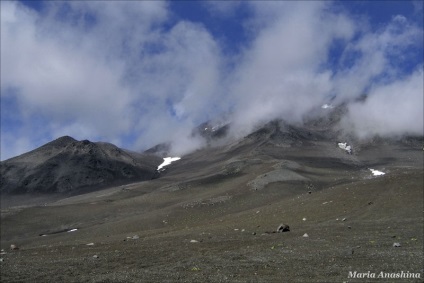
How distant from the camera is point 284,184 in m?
88.8

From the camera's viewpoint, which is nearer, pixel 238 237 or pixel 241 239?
pixel 241 239

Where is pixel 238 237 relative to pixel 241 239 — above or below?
above

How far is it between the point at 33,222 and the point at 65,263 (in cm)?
5845

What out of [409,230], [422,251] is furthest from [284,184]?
[422,251]

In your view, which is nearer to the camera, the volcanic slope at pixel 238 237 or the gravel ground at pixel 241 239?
the gravel ground at pixel 241 239

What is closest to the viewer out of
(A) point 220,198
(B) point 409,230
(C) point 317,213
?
(B) point 409,230

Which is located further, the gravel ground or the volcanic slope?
the volcanic slope

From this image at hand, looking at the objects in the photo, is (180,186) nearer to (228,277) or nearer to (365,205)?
(365,205)

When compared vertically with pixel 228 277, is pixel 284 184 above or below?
above

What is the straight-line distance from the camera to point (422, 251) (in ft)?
80.5

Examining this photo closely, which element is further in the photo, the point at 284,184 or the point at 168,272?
the point at 284,184

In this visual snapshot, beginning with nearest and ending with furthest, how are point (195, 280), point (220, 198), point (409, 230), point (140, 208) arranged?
point (195, 280)
point (409, 230)
point (220, 198)
point (140, 208)

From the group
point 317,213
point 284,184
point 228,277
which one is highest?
point 284,184

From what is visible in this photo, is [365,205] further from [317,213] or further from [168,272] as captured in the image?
[168,272]
